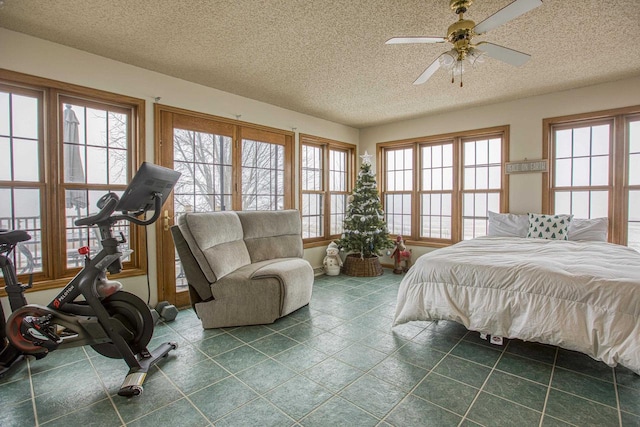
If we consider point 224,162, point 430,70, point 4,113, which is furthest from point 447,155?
point 4,113

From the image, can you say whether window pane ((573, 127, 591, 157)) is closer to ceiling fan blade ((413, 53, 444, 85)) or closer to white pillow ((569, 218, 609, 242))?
white pillow ((569, 218, 609, 242))

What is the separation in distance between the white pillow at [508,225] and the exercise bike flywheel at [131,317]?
4.19m

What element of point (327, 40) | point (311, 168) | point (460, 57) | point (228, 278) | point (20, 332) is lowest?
point (20, 332)

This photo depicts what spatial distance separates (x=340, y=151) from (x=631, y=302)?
4.80 meters

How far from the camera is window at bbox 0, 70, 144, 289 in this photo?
2.78 metres

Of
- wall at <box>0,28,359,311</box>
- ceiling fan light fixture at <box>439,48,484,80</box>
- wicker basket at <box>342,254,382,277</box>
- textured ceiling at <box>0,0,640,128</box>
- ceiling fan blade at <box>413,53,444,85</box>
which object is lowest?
wicker basket at <box>342,254,382,277</box>

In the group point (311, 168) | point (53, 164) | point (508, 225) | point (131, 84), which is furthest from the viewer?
point (311, 168)

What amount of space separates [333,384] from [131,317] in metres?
1.50

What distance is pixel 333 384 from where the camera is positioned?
6.98 ft

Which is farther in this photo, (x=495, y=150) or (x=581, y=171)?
(x=495, y=150)

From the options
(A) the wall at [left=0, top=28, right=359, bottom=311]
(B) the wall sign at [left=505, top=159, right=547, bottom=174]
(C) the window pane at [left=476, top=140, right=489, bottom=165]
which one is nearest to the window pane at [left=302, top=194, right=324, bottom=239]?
(A) the wall at [left=0, top=28, right=359, bottom=311]

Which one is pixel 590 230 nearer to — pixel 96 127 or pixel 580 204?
pixel 580 204

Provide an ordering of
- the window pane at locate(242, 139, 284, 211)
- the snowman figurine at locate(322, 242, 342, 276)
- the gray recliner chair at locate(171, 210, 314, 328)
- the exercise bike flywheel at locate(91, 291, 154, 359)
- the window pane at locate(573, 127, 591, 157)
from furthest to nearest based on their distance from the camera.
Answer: the snowman figurine at locate(322, 242, 342, 276) → the window pane at locate(242, 139, 284, 211) → the window pane at locate(573, 127, 591, 157) → the gray recliner chair at locate(171, 210, 314, 328) → the exercise bike flywheel at locate(91, 291, 154, 359)

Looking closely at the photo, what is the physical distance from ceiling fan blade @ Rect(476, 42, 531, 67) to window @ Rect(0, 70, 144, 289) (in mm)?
3344
